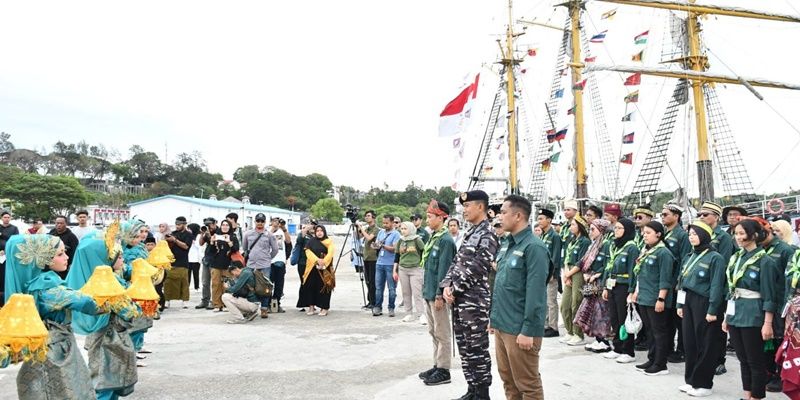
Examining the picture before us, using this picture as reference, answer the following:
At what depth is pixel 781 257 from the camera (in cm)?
467

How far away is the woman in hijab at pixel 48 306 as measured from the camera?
355 centimetres

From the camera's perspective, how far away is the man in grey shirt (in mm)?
9648

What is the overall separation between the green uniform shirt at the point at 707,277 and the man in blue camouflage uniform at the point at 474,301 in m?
2.04

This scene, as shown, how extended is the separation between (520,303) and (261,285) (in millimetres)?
6390

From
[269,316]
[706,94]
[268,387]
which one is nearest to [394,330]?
[269,316]

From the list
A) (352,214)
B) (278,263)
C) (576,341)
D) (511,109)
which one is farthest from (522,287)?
(511,109)

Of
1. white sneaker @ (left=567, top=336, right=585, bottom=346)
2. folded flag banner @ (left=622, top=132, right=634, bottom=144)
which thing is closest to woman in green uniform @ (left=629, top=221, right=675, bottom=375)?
white sneaker @ (left=567, top=336, right=585, bottom=346)

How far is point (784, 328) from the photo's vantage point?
4.45 meters

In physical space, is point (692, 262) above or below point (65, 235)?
below

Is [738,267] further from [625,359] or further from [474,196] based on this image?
[474,196]

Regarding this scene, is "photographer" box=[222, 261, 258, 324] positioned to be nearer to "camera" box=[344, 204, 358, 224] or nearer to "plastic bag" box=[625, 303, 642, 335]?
"camera" box=[344, 204, 358, 224]

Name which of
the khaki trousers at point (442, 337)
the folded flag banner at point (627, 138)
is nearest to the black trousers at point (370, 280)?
the khaki trousers at point (442, 337)

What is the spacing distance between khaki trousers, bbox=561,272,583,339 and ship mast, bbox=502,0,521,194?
83.6ft

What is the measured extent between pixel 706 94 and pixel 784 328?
20.5m
